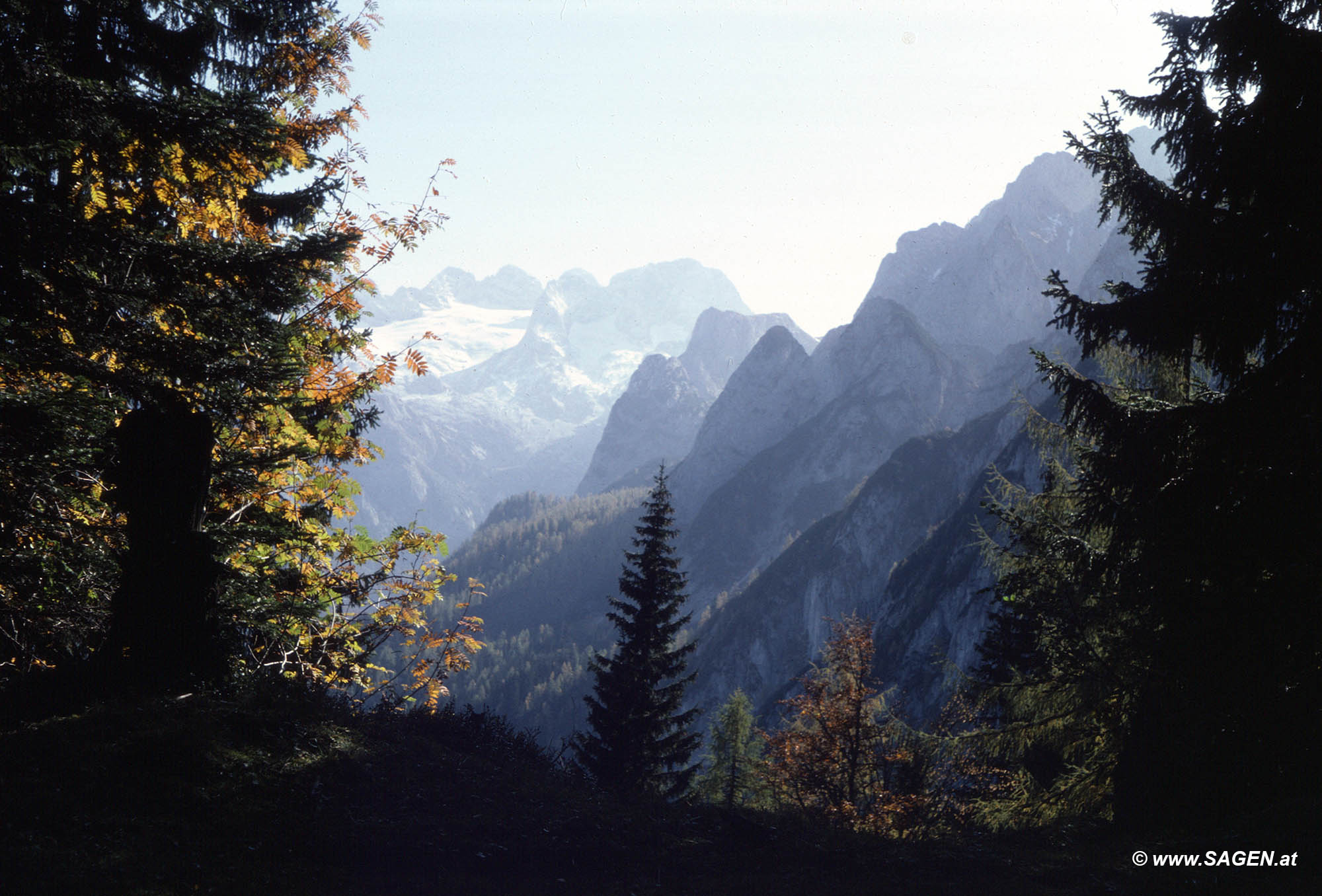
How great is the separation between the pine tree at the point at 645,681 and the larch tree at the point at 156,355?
15.6 metres

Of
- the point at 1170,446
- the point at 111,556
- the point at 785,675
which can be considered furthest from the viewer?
the point at 785,675

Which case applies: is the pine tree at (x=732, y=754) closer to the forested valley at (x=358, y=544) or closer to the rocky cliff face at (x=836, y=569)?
the forested valley at (x=358, y=544)

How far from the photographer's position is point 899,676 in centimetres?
9888

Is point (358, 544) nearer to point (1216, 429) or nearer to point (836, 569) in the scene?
point (1216, 429)

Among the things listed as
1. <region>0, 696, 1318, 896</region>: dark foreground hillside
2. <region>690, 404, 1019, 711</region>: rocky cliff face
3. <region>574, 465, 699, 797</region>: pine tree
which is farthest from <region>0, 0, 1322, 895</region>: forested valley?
<region>690, 404, 1019, 711</region>: rocky cliff face

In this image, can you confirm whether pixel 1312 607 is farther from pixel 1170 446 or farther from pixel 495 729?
pixel 495 729

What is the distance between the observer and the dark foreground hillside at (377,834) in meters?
5.14

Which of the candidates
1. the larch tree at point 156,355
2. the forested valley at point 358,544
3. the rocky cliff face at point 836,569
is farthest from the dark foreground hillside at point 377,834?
the rocky cliff face at point 836,569

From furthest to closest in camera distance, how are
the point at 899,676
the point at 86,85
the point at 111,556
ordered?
the point at 899,676 → the point at 111,556 → the point at 86,85

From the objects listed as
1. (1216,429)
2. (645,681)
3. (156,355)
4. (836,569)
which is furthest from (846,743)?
(836,569)

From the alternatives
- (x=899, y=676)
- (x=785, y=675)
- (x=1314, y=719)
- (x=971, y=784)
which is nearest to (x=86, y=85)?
(x=1314, y=719)

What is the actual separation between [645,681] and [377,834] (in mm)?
18993

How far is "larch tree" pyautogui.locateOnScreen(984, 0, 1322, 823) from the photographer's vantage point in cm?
711

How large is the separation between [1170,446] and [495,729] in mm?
9659
